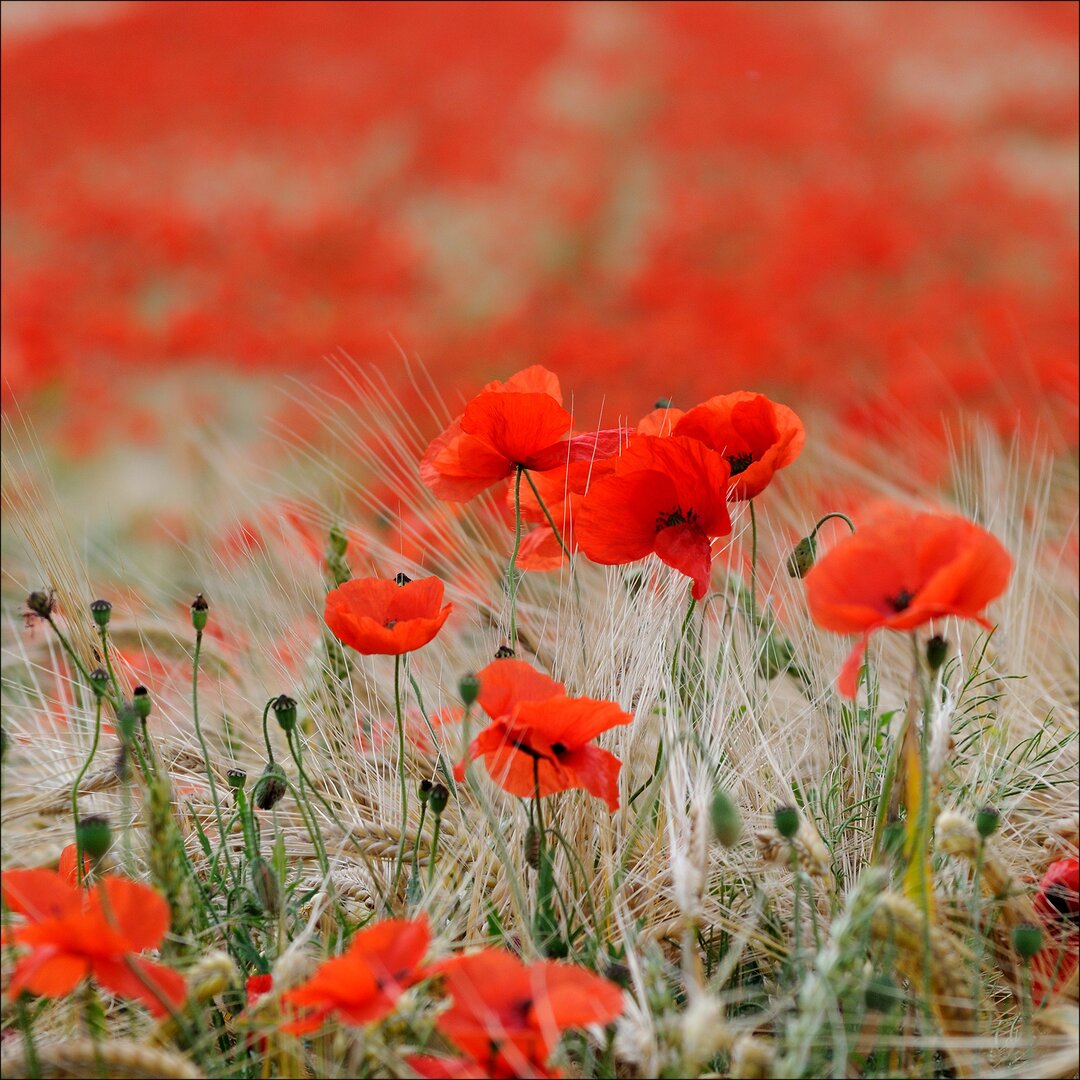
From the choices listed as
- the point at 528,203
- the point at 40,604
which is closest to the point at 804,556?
the point at 40,604

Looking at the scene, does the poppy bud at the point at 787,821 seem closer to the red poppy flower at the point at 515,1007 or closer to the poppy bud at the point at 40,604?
the red poppy flower at the point at 515,1007

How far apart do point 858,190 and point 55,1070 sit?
2.20 m

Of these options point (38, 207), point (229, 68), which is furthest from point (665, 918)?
point (229, 68)

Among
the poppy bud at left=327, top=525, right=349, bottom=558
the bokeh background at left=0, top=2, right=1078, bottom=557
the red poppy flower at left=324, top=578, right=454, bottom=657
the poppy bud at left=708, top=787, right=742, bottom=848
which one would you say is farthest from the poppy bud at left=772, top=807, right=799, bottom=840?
the bokeh background at left=0, top=2, right=1078, bottom=557

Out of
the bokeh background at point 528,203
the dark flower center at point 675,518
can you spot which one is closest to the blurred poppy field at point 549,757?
the dark flower center at point 675,518

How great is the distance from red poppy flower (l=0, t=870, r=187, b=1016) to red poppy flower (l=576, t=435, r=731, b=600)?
0.19 meters

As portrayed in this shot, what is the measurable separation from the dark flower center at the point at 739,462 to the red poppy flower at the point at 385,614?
0.40ft

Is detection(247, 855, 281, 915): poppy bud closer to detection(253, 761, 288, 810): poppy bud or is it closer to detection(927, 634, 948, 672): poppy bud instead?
detection(253, 761, 288, 810): poppy bud

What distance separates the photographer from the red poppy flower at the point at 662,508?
17.3 inches

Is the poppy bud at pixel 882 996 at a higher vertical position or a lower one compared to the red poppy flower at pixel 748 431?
lower

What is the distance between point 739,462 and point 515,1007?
0.78 ft

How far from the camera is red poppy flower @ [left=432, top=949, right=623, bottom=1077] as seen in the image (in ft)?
0.98

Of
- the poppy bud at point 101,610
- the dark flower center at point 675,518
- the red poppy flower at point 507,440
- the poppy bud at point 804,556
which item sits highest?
the red poppy flower at point 507,440

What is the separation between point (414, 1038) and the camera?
0.34 meters
